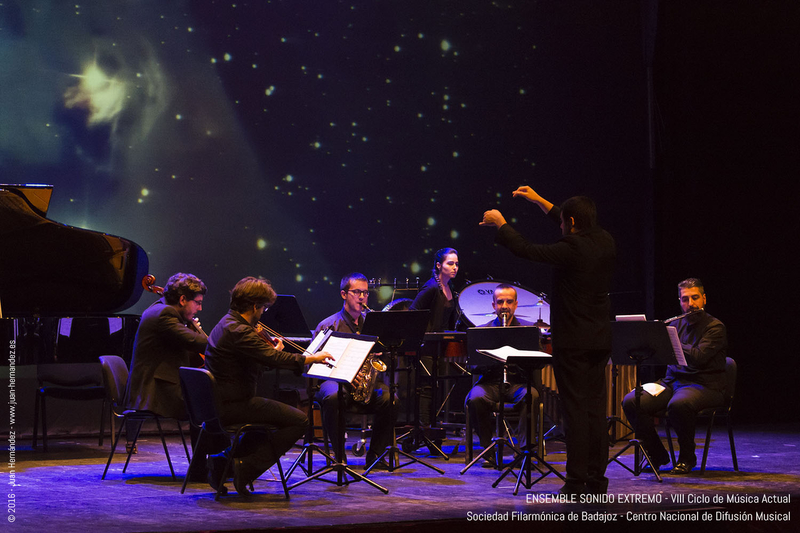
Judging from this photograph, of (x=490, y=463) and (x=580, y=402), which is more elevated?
(x=580, y=402)

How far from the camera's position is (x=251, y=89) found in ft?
26.5

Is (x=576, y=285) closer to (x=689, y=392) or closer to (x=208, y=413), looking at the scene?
(x=689, y=392)

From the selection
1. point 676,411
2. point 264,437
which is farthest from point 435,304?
point 264,437

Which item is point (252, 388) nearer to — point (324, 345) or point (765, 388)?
point (324, 345)

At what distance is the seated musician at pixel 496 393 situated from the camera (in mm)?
5711

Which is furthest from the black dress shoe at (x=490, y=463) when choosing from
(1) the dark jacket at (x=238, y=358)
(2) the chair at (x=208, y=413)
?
(1) the dark jacket at (x=238, y=358)

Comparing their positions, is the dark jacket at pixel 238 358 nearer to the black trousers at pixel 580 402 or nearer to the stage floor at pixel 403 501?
the stage floor at pixel 403 501

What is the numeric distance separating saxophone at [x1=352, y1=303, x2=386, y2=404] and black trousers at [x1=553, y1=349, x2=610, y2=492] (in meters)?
1.51

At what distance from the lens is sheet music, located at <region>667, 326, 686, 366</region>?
5207 millimetres

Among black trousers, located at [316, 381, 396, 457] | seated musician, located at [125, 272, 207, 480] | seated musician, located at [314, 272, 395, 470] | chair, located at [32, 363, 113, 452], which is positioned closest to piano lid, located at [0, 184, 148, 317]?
chair, located at [32, 363, 113, 452]

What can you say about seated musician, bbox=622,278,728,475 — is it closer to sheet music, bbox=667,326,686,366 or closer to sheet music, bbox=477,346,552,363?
sheet music, bbox=667,326,686,366

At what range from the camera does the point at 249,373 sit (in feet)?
15.0

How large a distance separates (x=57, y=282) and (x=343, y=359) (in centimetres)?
285

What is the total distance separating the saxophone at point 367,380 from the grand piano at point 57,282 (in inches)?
74.9
